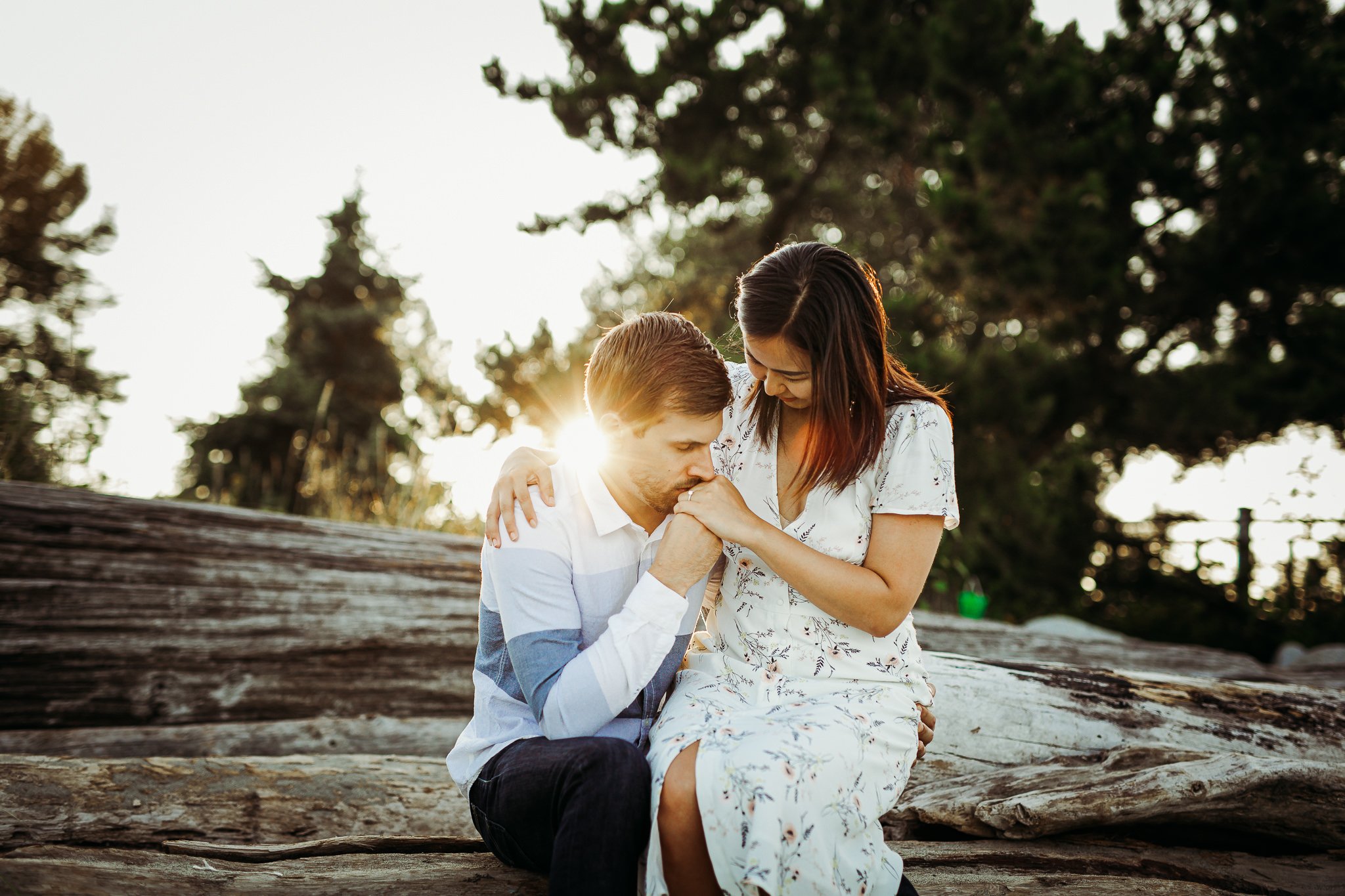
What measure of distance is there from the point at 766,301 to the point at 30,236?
18874 millimetres

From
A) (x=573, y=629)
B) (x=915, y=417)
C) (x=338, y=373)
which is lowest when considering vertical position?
(x=573, y=629)

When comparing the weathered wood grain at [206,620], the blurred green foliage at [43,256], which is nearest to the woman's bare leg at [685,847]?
the weathered wood grain at [206,620]

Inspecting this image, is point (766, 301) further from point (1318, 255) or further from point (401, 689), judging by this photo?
point (1318, 255)

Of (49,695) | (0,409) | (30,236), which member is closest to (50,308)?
(30,236)

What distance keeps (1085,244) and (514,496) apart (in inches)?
298

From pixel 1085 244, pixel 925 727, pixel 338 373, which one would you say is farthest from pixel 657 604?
pixel 338 373

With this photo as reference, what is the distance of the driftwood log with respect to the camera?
6.91 feet

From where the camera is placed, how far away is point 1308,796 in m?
2.33

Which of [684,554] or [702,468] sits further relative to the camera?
[702,468]

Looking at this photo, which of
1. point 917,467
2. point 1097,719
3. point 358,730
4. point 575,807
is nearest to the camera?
point 575,807

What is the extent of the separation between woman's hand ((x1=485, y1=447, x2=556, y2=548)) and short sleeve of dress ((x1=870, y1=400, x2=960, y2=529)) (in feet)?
2.57

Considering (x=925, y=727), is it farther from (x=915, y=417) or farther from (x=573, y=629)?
(x=573, y=629)

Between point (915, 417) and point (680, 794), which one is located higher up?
point (915, 417)

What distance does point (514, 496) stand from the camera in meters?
1.82
